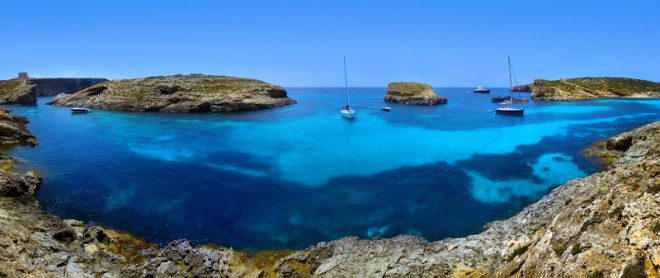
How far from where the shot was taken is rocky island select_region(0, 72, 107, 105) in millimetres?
134500

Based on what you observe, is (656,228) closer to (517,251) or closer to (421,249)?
(517,251)

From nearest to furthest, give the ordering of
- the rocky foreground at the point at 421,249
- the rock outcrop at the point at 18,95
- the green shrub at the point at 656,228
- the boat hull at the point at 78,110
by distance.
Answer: the green shrub at the point at 656,228 < the rocky foreground at the point at 421,249 < the boat hull at the point at 78,110 < the rock outcrop at the point at 18,95

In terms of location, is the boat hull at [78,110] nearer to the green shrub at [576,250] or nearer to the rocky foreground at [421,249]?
the rocky foreground at [421,249]

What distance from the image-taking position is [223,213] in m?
31.7

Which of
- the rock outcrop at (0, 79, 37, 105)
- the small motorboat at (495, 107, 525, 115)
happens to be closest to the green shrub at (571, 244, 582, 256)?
the small motorboat at (495, 107, 525, 115)

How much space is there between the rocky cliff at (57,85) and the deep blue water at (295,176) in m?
128

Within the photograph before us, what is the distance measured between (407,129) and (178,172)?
169 feet

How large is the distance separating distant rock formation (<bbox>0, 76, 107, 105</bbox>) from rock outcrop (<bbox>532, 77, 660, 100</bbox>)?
8125 inches

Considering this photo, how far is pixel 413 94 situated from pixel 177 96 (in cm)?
8844

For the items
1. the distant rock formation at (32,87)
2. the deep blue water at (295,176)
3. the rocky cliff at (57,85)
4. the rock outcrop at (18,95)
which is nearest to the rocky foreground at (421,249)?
the deep blue water at (295,176)

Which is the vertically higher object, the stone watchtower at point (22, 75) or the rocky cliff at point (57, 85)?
the stone watchtower at point (22, 75)

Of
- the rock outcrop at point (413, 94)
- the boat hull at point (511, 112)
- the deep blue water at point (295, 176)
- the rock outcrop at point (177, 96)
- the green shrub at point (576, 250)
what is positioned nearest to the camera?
the green shrub at point (576, 250)

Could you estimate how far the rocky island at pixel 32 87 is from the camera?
441 feet

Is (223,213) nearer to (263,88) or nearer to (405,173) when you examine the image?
(405,173)
